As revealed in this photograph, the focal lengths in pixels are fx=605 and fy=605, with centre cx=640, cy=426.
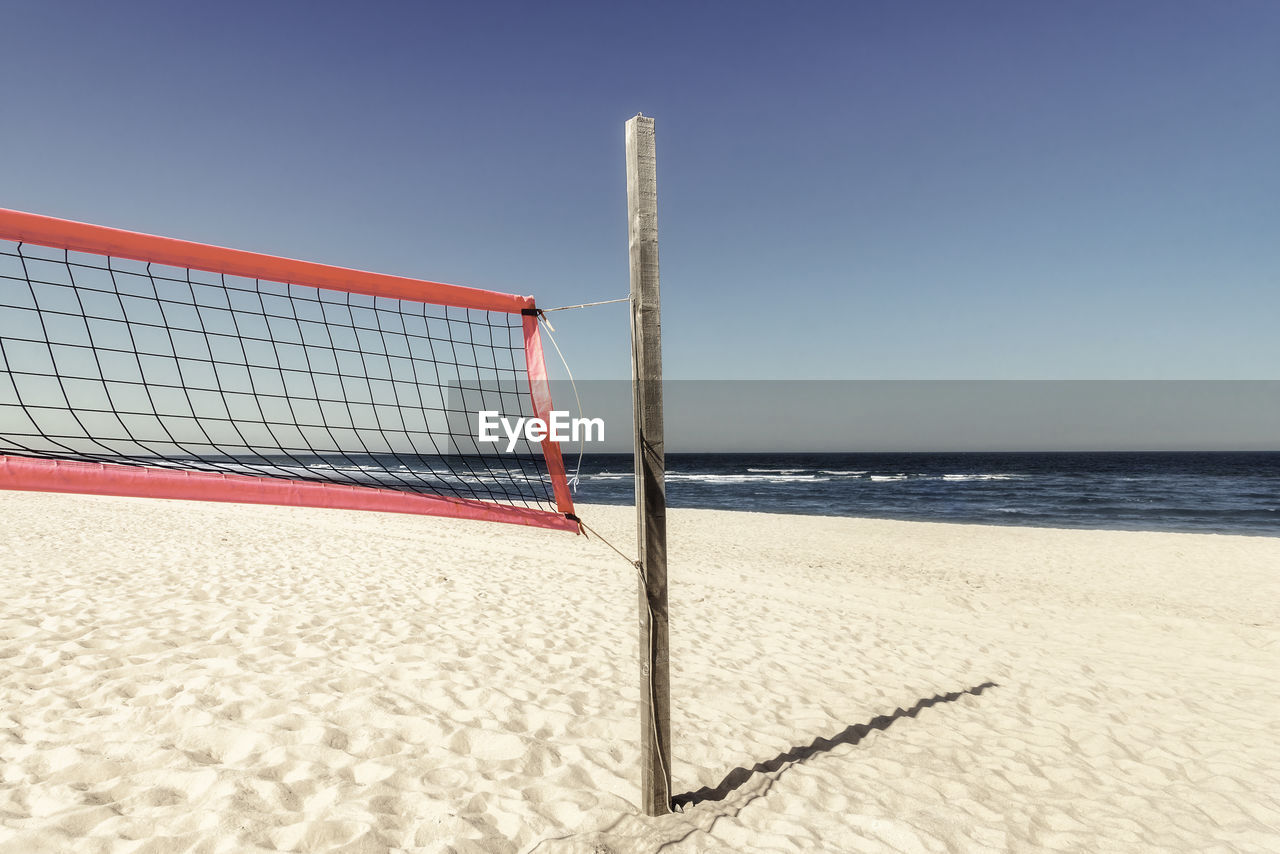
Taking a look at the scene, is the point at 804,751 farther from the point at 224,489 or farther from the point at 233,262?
the point at 233,262

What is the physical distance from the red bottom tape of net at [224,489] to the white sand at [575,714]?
4.01 ft

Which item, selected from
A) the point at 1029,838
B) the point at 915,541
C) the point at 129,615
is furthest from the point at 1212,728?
the point at 915,541

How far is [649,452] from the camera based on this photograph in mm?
2520

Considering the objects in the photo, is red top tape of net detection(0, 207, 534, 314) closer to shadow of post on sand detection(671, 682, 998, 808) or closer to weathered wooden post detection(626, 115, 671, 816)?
weathered wooden post detection(626, 115, 671, 816)

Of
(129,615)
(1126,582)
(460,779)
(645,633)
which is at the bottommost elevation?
(1126,582)

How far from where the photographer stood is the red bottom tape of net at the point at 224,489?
2166 mm

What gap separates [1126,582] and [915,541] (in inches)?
182

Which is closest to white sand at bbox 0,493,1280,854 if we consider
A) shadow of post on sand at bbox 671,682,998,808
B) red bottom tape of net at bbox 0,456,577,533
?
shadow of post on sand at bbox 671,682,998,808

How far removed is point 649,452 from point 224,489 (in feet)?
5.68

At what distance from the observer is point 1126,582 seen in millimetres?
9492

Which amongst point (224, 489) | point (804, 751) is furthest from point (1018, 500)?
point (224, 489)

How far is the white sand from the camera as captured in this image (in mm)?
2535

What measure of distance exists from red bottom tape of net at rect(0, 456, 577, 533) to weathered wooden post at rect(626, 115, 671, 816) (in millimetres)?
637

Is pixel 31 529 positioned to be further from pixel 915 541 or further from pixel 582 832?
pixel 915 541
